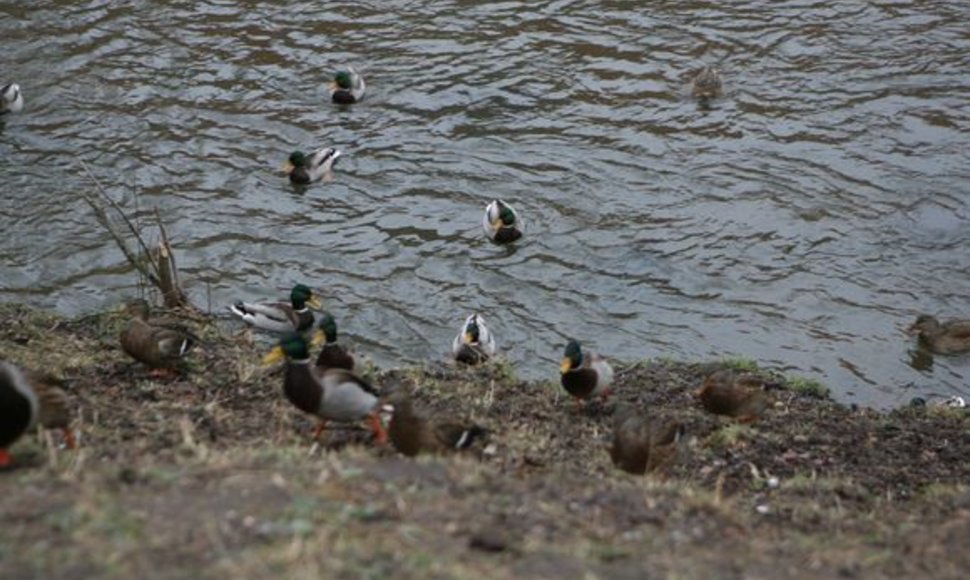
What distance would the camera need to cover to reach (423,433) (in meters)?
8.40

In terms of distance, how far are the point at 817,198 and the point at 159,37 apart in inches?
340

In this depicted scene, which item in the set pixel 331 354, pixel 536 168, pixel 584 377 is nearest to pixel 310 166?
pixel 536 168

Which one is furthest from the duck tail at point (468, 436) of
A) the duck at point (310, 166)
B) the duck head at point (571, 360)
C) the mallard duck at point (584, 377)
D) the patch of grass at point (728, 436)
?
the duck at point (310, 166)

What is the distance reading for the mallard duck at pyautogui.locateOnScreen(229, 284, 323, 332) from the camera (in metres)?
12.4

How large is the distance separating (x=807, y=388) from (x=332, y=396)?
4.28 metres

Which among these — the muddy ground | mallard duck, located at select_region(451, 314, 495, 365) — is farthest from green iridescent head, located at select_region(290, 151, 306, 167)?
the muddy ground

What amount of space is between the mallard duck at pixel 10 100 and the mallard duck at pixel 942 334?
1000cm

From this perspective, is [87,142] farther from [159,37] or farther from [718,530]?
[718,530]

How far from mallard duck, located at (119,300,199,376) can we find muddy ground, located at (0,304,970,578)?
5.6 inches

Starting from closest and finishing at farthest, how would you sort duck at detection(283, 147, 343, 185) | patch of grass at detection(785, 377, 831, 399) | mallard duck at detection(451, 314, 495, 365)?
patch of grass at detection(785, 377, 831, 399)
mallard duck at detection(451, 314, 495, 365)
duck at detection(283, 147, 343, 185)

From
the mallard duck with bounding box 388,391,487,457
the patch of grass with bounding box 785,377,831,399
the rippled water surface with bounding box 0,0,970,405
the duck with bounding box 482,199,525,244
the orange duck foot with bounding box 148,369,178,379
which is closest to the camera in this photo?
the mallard duck with bounding box 388,391,487,457

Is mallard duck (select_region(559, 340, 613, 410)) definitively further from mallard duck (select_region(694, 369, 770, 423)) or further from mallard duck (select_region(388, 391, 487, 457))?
mallard duck (select_region(388, 391, 487, 457))

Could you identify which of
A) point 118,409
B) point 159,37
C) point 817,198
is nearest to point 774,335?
point 817,198

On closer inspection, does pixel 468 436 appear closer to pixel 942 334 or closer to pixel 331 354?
pixel 331 354
